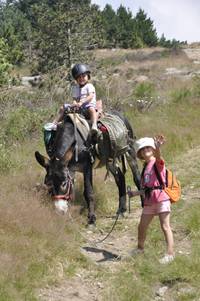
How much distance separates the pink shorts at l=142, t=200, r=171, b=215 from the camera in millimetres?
5938

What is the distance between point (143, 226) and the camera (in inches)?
240

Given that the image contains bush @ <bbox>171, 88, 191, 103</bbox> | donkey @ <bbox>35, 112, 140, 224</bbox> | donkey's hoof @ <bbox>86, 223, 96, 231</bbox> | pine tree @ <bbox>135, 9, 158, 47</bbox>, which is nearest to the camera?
donkey @ <bbox>35, 112, 140, 224</bbox>

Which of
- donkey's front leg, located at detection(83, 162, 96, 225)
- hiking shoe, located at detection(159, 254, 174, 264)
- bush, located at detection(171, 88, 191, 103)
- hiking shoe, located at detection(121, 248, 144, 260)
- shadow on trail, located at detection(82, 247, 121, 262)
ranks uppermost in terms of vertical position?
bush, located at detection(171, 88, 191, 103)

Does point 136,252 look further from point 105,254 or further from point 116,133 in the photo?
point 116,133

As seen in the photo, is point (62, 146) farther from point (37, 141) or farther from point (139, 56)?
point (139, 56)

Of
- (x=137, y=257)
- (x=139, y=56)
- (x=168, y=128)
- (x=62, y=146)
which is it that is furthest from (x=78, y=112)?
(x=139, y=56)

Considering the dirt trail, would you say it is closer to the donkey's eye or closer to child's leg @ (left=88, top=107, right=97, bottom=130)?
the donkey's eye

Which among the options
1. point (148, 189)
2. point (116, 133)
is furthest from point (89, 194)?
point (148, 189)

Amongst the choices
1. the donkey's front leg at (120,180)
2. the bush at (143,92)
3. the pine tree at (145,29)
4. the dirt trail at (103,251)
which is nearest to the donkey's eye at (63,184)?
the dirt trail at (103,251)

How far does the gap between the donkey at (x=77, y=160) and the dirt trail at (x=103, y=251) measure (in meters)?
0.28

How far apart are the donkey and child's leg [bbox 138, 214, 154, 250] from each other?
43.4 inches

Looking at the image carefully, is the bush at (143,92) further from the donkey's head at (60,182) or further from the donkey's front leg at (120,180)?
the donkey's head at (60,182)

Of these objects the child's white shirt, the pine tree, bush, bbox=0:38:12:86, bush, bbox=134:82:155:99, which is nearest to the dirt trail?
the child's white shirt

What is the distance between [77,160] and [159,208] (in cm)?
187
